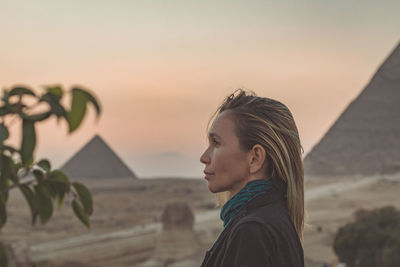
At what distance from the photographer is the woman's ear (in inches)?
A: 46.3

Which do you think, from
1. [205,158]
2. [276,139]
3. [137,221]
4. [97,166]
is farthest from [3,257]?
[97,166]

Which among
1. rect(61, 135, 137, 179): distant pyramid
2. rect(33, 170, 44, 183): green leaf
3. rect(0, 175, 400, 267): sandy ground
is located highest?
rect(33, 170, 44, 183): green leaf

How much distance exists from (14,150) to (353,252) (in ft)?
88.7

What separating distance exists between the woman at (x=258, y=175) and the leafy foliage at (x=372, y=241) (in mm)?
24340

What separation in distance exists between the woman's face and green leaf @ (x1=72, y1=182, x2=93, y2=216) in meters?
0.24

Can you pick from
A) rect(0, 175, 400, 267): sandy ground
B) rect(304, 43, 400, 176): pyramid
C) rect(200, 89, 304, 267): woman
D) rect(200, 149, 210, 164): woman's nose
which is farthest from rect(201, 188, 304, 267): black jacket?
rect(304, 43, 400, 176): pyramid

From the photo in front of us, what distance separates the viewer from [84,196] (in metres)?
1.30

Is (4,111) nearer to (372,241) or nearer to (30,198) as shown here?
(30,198)

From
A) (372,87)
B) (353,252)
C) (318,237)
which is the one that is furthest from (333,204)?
(372,87)

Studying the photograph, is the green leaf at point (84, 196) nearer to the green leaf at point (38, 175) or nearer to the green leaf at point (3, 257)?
the green leaf at point (38, 175)

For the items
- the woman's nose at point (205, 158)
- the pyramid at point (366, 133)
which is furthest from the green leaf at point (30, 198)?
the pyramid at point (366, 133)

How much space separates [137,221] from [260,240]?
64778 mm

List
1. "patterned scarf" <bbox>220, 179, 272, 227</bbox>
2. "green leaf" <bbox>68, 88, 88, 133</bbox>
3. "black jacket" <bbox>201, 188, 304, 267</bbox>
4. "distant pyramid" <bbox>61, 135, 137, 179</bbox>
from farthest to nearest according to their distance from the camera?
"distant pyramid" <bbox>61, 135, 137, 179</bbox> → "patterned scarf" <bbox>220, 179, 272, 227</bbox> → "black jacket" <bbox>201, 188, 304, 267</bbox> → "green leaf" <bbox>68, 88, 88, 133</bbox>

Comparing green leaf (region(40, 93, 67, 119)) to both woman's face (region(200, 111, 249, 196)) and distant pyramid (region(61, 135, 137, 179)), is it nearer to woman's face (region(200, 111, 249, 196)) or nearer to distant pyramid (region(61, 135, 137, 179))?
woman's face (region(200, 111, 249, 196))
